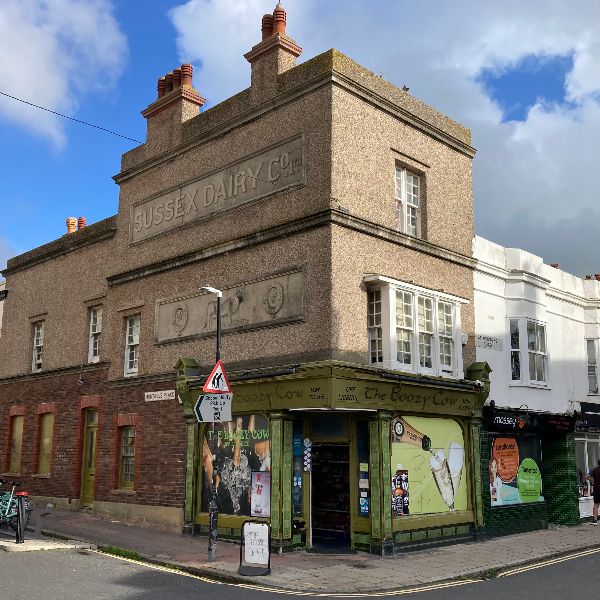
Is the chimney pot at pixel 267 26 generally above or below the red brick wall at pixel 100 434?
above

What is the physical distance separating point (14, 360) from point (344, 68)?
16.1m

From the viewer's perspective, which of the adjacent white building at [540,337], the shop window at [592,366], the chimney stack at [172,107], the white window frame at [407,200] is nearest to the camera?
the white window frame at [407,200]

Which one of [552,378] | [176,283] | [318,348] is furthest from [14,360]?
[552,378]

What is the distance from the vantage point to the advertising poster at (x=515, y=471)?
17625mm

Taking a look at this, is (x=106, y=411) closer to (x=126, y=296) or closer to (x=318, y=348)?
(x=126, y=296)

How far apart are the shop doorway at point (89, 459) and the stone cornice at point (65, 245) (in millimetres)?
5475

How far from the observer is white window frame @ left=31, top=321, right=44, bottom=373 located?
23438mm

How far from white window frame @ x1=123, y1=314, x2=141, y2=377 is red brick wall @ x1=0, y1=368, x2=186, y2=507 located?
0.62 meters

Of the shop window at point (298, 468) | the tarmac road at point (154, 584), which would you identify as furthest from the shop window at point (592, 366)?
the shop window at point (298, 468)

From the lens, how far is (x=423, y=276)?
16578 mm

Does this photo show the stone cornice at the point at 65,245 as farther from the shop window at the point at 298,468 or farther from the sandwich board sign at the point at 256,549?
the sandwich board sign at the point at 256,549

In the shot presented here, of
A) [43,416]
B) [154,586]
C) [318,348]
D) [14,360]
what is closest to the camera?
[154,586]

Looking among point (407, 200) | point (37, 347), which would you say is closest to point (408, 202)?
point (407, 200)

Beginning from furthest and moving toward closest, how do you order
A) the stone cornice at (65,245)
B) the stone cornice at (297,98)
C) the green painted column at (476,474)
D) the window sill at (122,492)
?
the stone cornice at (65,245) → the window sill at (122,492) → the green painted column at (476,474) → the stone cornice at (297,98)
